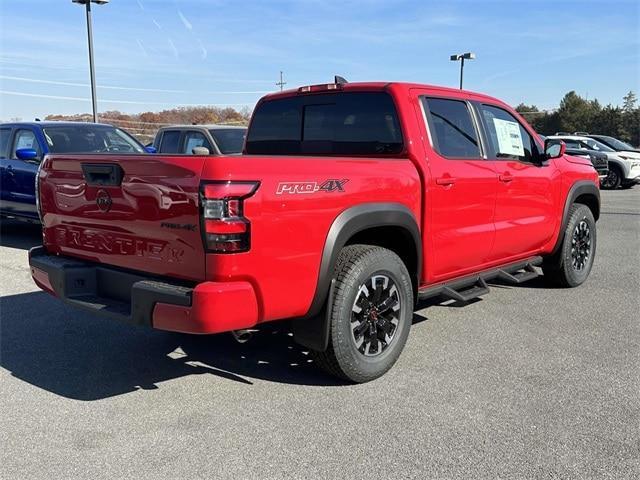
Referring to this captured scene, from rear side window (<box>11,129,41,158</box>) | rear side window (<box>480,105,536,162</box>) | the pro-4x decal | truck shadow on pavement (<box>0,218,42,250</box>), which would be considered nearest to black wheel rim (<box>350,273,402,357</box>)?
the pro-4x decal

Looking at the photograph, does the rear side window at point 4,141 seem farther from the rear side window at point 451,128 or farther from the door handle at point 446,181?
the door handle at point 446,181

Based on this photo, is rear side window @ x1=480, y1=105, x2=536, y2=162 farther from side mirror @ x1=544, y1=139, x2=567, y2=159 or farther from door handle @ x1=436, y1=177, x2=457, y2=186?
door handle @ x1=436, y1=177, x2=457, y2=186

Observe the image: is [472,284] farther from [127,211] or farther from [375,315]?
[127,211]

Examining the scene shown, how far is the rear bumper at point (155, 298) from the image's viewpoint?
2971 mm

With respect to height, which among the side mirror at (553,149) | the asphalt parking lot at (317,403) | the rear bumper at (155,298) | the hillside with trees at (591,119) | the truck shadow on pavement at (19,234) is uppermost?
the hillside with trees at (591,119)

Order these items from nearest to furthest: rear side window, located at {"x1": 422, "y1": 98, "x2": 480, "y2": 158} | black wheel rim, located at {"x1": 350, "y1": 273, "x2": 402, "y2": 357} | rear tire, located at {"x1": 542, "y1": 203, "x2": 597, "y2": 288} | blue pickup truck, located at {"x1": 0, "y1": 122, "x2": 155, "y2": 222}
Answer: black wheel rim, located at {"x1": 350, "y1": 273, "x2": 402, "y2": 357}, rear side window, located at {"x1": 422, "y1": 98, "x2": 480, "y2": 158}, rear tire, located at {"x1": 542, "y1": 203, "x2": 597, "y2": 288}, blue pickup truck, located at {"x1": 0, "y1": 122, "x2": 155, "y2": 222}

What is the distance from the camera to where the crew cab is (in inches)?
394

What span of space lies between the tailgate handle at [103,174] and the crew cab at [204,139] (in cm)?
626

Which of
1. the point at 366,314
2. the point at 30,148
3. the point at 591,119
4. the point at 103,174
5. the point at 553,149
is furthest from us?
the point at 591,119

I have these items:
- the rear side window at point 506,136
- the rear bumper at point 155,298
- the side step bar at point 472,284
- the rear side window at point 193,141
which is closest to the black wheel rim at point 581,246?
the side step bar at point 472,284

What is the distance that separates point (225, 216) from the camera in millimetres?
2930

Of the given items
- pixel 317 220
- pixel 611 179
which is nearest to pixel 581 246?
pixel 317 220

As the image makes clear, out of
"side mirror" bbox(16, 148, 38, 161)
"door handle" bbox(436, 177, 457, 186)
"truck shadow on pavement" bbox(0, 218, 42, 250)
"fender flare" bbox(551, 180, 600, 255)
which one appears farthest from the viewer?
"truck shadow on pavement" bbox(0, 218, 42, 250)

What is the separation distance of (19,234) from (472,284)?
8.25 metres
